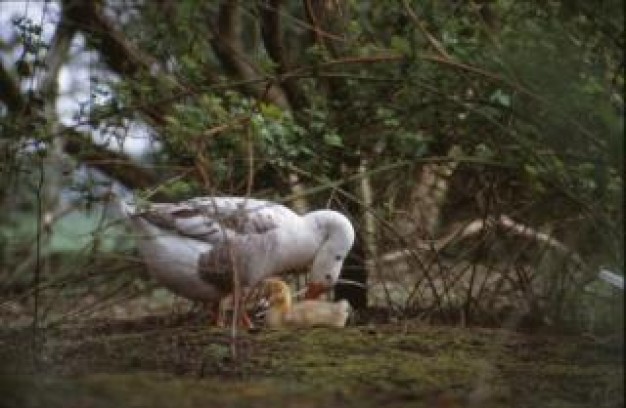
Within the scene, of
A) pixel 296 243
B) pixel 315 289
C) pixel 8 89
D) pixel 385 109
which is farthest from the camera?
pixel 8 89

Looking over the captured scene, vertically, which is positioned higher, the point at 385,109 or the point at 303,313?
the point at 385,109

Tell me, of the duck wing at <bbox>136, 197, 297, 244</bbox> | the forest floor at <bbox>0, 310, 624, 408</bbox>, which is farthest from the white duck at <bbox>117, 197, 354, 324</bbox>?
the forest floor at <bbox>0, 310, 624, 408</bbox>

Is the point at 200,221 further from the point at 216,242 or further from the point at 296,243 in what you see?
the point at 296,243

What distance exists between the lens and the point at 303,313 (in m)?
4.57

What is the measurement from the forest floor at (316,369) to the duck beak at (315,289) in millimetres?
498

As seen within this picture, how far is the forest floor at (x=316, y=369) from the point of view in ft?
8.93

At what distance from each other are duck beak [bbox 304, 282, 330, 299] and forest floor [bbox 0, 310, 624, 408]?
1.63 feet

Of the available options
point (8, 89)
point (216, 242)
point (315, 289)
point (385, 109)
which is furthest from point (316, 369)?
point (8, 89)

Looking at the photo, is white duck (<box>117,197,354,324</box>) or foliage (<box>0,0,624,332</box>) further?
white duck (<box>117,197,354,324</box>)

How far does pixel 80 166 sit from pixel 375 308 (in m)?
1.66

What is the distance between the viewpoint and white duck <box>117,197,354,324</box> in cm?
453

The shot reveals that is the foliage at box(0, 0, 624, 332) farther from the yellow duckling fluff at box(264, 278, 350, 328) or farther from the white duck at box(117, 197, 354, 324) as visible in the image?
the yellow duckling fluff at box(264, 278, 350, 328)

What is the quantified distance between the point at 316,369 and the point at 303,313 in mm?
1172

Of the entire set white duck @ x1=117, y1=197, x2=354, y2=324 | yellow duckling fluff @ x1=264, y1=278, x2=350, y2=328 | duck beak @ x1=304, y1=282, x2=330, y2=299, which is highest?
white duck @ x1=117, y1=197, x2=354, y2=324
